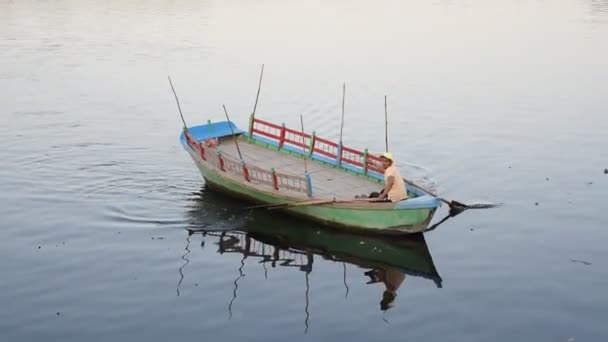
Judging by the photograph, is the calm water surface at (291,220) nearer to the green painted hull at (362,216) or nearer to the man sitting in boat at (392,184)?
the green painted hull at (362,216)

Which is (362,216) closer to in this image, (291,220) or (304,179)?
(304,179)

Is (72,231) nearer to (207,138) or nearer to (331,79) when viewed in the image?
(207,138)

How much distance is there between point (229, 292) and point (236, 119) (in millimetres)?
19281

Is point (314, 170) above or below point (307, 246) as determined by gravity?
above

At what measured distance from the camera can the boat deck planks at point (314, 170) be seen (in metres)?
21.4

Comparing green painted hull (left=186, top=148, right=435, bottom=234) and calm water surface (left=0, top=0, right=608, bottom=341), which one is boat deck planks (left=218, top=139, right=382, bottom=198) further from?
calm water surface (left=0, top=0, right=608, bottom=341)

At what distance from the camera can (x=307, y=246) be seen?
20125 mm

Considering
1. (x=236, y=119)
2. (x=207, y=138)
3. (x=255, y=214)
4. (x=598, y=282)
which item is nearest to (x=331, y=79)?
(x=236, y=119)

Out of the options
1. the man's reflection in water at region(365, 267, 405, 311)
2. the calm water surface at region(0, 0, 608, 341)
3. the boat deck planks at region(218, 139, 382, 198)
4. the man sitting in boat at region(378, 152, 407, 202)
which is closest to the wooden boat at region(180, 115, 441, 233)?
the boat deck planks at region(218, 139, 382, 198)

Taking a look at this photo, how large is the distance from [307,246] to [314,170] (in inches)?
138

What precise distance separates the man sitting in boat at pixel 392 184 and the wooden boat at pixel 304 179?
1.13 ft

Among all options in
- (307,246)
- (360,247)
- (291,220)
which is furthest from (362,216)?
(291,220)

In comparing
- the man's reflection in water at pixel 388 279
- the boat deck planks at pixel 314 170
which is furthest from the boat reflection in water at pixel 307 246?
the boat deck planks at pixel 314 170

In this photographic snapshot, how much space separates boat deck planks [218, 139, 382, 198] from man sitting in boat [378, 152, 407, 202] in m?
1.79
